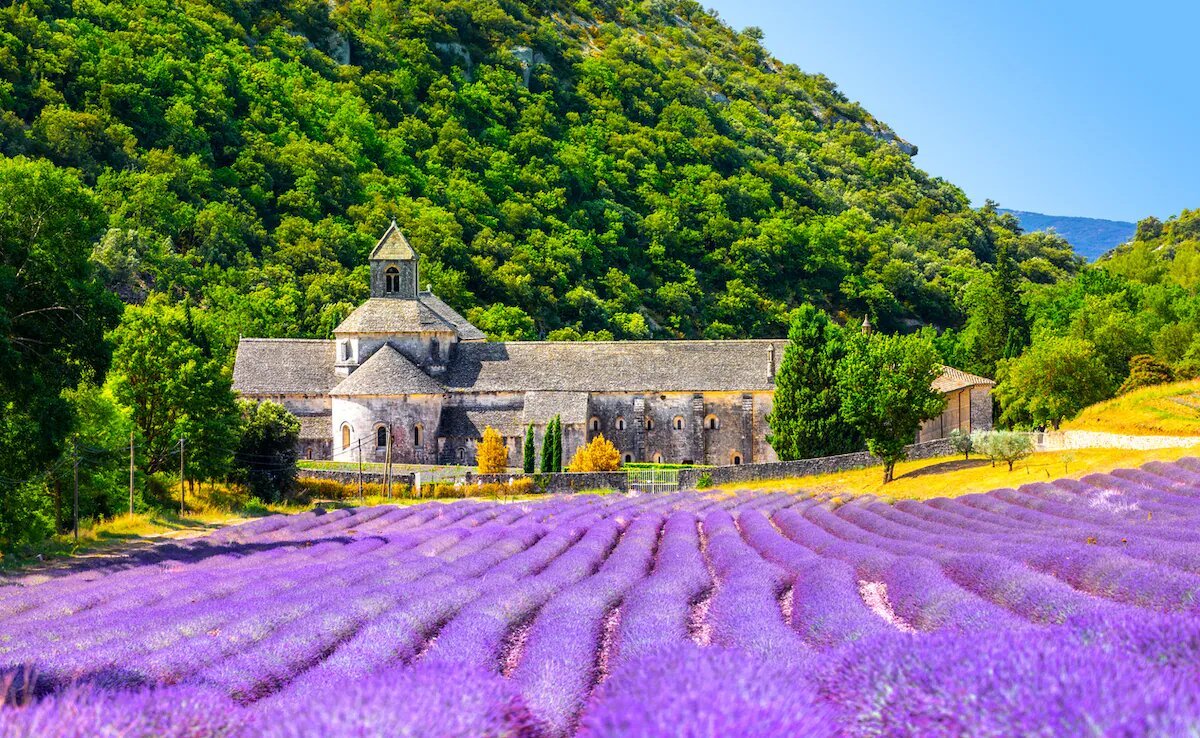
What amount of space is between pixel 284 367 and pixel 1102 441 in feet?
161

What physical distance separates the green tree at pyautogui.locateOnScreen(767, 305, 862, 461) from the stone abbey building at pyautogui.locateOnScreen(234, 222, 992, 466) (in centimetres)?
438

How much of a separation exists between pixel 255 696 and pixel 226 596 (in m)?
8.29

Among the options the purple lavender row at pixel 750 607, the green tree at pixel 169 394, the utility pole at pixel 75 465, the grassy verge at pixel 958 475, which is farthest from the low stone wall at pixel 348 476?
the purple lavender row at pixel 750 607

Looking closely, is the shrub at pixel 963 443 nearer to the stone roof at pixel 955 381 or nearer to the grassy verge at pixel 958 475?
the grassy verge at pixel 958 475

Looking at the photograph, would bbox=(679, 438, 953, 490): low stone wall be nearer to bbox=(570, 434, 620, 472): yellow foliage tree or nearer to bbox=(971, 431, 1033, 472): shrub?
bbox=(570, 434, 620, 472): yellow foliage tree

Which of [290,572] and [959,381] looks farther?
[959,381]

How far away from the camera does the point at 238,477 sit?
50094 mm

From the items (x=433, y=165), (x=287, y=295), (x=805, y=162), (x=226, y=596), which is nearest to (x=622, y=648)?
(x=226, y=596)

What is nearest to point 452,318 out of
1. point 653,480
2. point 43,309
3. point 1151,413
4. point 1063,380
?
point 653,480

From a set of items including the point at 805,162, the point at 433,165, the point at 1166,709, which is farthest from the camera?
the point at 805,162

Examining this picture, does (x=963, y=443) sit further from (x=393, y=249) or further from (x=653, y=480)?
(x=393, y=249)

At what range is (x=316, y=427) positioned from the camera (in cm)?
6331

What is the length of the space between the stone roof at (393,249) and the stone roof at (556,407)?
551 inches

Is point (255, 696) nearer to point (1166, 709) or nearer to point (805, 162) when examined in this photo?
point (1166, 709)
